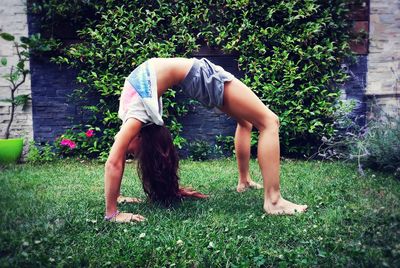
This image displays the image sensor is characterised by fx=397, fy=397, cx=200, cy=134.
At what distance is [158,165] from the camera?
2963 millimetres

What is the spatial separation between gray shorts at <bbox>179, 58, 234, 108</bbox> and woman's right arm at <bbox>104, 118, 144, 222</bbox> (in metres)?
0.57

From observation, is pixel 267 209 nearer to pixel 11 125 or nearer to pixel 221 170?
pixel 221 170

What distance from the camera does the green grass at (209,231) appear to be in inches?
73.2

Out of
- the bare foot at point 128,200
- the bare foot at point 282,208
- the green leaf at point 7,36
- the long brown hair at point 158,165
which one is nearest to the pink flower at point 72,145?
the green leaf at point 7,36

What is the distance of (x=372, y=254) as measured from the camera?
1.78 metres

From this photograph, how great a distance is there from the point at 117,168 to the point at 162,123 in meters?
0.49

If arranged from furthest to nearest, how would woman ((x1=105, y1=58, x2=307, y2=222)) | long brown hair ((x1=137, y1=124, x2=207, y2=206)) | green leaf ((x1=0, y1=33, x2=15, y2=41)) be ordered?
green leaf ((x1=0, y1=33, x2=15, y2=41))
long brown hair ((x1=137, y1=124, x2=207, y2=206))
woman ((x1=105, y1=58, x2=307, y2=222))

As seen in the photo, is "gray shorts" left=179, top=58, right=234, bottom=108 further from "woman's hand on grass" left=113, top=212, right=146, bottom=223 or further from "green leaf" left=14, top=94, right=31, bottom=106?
"green leaf" left=14, top=94, right=31, bottom=106

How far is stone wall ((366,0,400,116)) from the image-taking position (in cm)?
550

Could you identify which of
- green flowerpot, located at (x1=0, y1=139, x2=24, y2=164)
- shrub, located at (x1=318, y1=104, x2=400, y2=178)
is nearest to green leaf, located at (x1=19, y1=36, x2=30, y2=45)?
green flowerpot, located at (x1=0, y1=139, x2=24, y2=164)

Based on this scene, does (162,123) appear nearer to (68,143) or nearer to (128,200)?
(128,200)

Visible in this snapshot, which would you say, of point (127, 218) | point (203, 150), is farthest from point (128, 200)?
point (203, 150)

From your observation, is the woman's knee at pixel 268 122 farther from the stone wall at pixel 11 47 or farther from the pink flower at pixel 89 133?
the stone wall at pixel 11 47

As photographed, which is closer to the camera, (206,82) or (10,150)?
(206,82)
